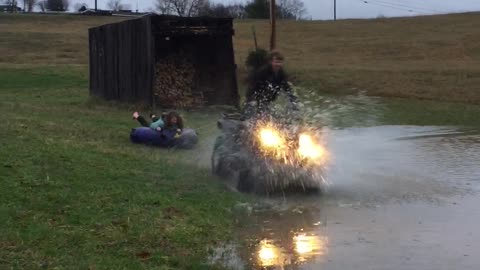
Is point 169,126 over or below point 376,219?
over

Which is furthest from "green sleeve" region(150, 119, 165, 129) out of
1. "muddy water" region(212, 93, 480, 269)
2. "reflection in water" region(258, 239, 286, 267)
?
"reflection in water" region(258, 239, 286, 267)

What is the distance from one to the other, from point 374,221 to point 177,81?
14143 mm

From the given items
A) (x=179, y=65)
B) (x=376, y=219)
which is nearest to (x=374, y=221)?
(x=376, y=219)

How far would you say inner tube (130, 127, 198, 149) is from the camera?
40.2 feet

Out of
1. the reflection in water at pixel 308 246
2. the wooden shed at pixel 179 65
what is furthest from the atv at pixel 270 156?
the wooden shed at pixel 179 65

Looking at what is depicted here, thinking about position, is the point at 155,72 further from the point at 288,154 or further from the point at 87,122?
the point at 288,154

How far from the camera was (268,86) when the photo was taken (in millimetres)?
9336

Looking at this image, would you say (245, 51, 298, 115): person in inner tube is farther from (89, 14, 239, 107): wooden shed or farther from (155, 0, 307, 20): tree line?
(155, 0, 307, 20): tree line

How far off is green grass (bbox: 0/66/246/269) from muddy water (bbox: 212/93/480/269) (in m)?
0.48

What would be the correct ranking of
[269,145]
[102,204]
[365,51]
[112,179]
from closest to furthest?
[102,204]
[112,179]
[269,145]
[365,51]

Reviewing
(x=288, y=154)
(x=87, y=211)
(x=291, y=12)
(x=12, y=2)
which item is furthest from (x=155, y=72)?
(x=12, y=2)

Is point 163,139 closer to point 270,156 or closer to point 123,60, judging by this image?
point 270,156

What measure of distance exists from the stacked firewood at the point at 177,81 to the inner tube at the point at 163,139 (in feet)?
25.2

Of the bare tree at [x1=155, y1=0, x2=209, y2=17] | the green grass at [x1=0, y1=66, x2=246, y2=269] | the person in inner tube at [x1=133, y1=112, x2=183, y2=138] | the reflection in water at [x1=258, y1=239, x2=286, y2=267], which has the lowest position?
the reflection in water at [x1=258, y1=239, x2=286, y2=267]
